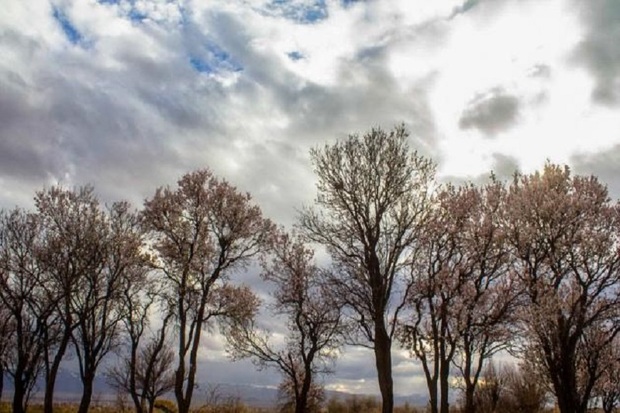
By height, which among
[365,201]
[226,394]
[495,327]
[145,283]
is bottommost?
[226,394]

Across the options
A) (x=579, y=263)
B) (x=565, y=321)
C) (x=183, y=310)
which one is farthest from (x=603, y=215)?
(x=183, y=310)

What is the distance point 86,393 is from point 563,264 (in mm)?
25085

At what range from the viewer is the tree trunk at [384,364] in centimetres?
2073

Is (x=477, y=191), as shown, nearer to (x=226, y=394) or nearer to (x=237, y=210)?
(x=237, y=210)

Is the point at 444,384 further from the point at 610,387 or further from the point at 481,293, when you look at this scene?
the point at 610,387

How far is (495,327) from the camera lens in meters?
24.1

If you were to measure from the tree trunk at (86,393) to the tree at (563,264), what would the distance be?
22006mm

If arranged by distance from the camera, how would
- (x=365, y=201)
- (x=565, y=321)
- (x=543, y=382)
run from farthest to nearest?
(x=543, y=382) < (x=565, y=321) < (x=365, y=201)

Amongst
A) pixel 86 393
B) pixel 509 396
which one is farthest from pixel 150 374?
pixel 509 396

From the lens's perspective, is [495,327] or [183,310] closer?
[495,327]

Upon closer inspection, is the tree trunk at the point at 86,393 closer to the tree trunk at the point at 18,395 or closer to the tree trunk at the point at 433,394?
the tree trunk at the point at 18,395

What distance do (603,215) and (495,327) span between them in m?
7.84

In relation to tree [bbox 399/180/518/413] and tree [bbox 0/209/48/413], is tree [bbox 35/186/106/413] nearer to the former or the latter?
tree [bbox 0/209/48/413]

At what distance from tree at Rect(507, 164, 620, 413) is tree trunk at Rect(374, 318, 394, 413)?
7189 millimetres
